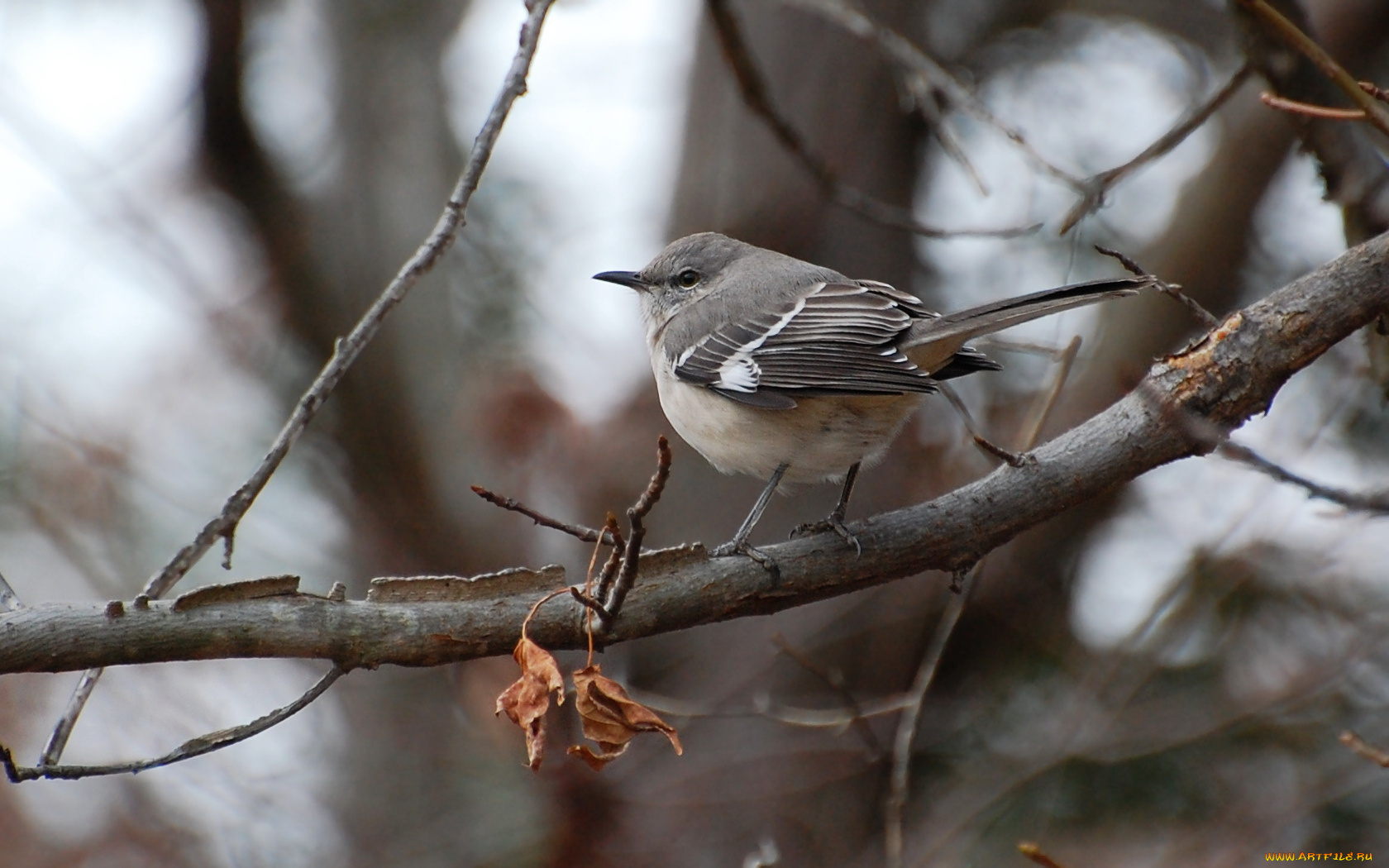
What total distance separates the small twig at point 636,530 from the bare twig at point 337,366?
719mm

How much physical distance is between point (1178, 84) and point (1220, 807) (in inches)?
159

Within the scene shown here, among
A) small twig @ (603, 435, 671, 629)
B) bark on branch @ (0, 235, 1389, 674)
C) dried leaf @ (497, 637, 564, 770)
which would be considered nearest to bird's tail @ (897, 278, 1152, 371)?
bark on branch @ (0, 235, 1389, 674)

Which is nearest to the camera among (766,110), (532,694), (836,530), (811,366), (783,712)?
(532,694)

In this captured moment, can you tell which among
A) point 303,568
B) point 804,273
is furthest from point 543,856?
point 804,273

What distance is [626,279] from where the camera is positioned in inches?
176

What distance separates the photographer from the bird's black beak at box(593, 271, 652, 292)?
14.6 feet

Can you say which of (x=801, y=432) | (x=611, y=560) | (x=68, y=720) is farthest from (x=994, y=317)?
(x=68, y=720)

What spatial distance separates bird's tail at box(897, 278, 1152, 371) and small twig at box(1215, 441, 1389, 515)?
1.96 feet

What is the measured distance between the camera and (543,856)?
5.55 m

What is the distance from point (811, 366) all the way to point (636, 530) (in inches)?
62.0

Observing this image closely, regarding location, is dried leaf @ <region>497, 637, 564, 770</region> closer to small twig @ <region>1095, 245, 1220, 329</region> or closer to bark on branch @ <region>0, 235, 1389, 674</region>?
bark on branch @ <region>0, 235, 1389, 674</region>

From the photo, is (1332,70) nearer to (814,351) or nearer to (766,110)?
(814,351)

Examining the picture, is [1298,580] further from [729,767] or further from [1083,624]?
[729,767]

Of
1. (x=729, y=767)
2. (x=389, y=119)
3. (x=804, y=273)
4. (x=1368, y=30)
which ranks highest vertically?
(x=389, y=119)
